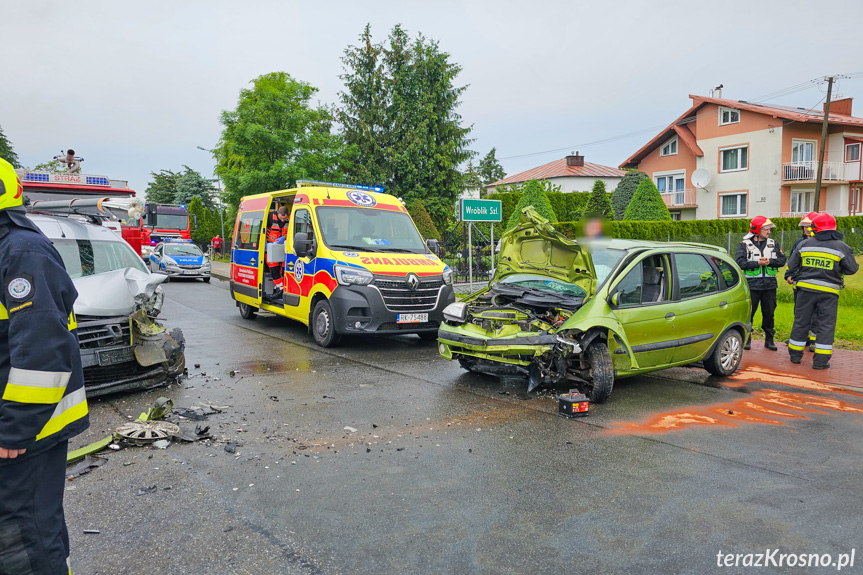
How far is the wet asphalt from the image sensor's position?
11.2 feet

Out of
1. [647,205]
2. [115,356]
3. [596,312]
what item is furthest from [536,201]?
[115,356]

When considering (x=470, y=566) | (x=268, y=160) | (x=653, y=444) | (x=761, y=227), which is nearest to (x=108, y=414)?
(x=470, y=566)

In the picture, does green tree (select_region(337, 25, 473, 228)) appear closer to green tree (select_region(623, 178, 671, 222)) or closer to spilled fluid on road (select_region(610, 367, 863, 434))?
green tree (select_region(623, 178, 671, 222))

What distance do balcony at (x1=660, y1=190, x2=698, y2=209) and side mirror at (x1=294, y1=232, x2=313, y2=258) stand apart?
1438 inches

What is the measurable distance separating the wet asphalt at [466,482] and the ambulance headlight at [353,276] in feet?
7.05

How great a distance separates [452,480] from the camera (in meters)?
4.42

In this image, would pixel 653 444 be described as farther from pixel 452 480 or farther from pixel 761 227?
pixel 761 227

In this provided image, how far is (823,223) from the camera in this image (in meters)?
8.66

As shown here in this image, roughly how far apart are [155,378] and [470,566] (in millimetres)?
4712

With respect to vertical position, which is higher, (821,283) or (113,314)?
(821,283)

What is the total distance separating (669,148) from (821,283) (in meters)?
38.1

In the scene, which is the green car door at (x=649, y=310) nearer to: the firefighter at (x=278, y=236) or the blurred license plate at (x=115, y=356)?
the blurred license plate at (x=115, y=356)

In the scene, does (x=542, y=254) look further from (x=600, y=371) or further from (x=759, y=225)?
(x=759, y=225)

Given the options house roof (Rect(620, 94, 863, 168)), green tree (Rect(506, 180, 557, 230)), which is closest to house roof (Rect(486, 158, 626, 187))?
house roof (Rect(620, 94, 863, 168))
